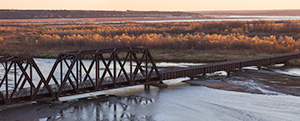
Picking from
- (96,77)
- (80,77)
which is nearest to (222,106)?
(96,77)

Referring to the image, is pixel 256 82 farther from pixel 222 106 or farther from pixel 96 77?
pixel 96 77

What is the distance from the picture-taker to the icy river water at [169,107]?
103 ft

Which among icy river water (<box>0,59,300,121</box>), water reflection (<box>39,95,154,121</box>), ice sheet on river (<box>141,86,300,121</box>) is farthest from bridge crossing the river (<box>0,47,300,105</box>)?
ice sheet on river (<box>141,86,300,121</box>)

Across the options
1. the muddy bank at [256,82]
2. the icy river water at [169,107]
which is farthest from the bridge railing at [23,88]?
the muddy bank at [256,82]

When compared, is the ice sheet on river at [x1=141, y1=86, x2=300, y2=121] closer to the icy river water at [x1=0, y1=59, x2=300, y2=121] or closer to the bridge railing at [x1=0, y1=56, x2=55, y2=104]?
the icy river water at [x1=0, y1=59, x2=300, y2=121]

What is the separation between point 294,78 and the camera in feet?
165

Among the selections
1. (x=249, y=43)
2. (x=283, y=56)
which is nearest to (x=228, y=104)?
(x=283, y=56)

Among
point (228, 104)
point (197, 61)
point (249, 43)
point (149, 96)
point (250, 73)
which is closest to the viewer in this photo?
point (228, 104)

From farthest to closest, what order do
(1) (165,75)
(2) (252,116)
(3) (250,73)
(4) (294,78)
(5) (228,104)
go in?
(3) (250,73) < (4) (294,78) < (1) (165,75) < (5) (228,104) < (2) (252,116)

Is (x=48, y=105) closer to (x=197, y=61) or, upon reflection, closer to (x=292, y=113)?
(x=292, y=113)

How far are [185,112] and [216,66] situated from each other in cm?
2016

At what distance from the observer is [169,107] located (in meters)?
34.8

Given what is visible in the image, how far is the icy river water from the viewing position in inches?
1235

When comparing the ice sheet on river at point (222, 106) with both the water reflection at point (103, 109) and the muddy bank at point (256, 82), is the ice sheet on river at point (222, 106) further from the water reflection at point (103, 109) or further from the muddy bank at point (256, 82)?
the muddy bank at point (256, 82)
